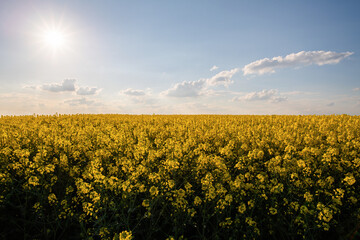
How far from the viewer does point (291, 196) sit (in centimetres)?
482

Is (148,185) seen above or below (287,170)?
below

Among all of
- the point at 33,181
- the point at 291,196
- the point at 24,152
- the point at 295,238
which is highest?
the point at 24,152

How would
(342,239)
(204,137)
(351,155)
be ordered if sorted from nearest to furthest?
1. (342,239)
2. (351,155)
3. (204,137)

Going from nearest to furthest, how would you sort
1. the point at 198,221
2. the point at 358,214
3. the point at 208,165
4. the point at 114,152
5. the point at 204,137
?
the point at 358,214
the point at 198,221
the point at 208,165
the point at 114,152
the point at 204,137

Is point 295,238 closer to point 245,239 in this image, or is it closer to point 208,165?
point 245,239

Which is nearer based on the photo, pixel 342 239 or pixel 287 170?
pixel 342 239

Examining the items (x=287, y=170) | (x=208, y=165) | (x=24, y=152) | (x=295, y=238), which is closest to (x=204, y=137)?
(x=208, y=165)

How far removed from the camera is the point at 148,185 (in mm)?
5168

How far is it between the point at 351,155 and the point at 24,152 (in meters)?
9.36

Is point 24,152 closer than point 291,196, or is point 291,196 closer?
point 291,196


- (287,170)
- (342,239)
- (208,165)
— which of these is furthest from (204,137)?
(342,239)

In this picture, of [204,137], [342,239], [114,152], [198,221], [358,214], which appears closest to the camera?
[342,239]

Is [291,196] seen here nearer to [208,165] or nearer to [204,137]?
[208,165]

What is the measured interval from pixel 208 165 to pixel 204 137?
3302 mm
